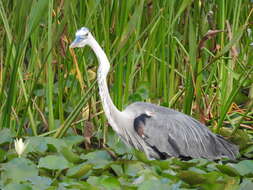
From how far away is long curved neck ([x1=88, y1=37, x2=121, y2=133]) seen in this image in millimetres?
4305

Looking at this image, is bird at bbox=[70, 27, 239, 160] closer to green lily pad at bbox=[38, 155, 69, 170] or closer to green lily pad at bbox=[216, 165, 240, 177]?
green lily pad at bbox=[216, 165, 240, 177]

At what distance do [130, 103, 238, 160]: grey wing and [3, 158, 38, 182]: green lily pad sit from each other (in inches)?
37.1

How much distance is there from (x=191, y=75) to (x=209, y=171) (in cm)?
67

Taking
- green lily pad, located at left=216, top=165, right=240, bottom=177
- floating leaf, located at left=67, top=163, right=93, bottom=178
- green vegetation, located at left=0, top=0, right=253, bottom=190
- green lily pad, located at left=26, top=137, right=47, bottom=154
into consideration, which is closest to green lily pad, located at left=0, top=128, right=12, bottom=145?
green vegetation, located at left=0, top=0, right=253, bottom=190

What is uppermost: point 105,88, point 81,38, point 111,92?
point 81,38

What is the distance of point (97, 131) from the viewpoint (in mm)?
4801

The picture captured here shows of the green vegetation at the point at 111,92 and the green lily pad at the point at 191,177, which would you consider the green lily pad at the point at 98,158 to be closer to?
the green vegetation at the point at 111,92

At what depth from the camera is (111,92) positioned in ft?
16.9

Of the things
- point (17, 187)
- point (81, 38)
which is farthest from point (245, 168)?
point (17, 187)

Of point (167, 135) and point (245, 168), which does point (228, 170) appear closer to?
point (245, 168)

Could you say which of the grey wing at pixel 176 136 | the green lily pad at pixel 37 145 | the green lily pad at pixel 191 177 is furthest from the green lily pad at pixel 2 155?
the green lily pad at pixel 191 177

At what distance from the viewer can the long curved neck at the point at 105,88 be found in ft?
14.1

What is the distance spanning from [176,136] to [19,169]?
4.03 ft

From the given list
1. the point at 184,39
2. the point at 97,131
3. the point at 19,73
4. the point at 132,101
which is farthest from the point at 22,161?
the point at 184,39
